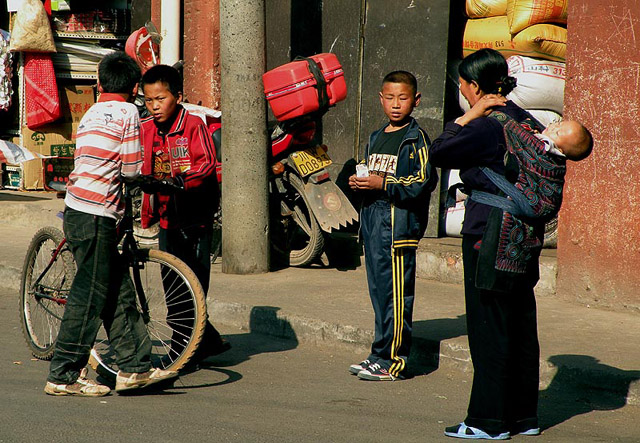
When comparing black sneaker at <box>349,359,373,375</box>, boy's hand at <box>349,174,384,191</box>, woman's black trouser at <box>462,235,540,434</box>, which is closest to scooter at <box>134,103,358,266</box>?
black sneaker at <box>349,359,373,375</box>

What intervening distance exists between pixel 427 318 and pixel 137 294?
214cm

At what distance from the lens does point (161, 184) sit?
5324 millimetres

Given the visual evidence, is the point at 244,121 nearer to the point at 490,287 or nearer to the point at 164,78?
the point at 164,78

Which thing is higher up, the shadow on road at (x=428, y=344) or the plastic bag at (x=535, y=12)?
the plastic bag at (x=535, y=12)

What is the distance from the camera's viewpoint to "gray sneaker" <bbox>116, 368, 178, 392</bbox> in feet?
16.7

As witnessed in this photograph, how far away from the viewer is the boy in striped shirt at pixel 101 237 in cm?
502

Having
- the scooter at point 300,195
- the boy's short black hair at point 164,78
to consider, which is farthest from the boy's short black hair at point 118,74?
the scooter at point 300,195

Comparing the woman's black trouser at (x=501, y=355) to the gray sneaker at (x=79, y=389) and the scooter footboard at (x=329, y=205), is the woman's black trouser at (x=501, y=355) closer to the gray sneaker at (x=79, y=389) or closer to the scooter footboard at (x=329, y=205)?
the gray sneaker at (x=79, y=389)

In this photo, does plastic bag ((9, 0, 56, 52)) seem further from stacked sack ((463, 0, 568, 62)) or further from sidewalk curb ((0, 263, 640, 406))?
sidewalk curb ((0, 263, 640, 406))

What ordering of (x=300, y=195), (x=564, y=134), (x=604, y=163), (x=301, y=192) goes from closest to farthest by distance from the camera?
(x=564, y=134) < (x=604, y=163) < (x=301, y=192) < (x=300, y=195)

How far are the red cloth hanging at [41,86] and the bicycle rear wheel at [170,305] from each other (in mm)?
6881

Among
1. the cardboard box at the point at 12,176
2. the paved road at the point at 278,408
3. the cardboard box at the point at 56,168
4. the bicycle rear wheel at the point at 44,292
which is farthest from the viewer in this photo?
the cardboard box at the point at 12,176

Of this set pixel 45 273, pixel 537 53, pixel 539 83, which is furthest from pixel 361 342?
pixel 537 53

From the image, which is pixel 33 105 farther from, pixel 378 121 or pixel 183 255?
pixel 183 255
